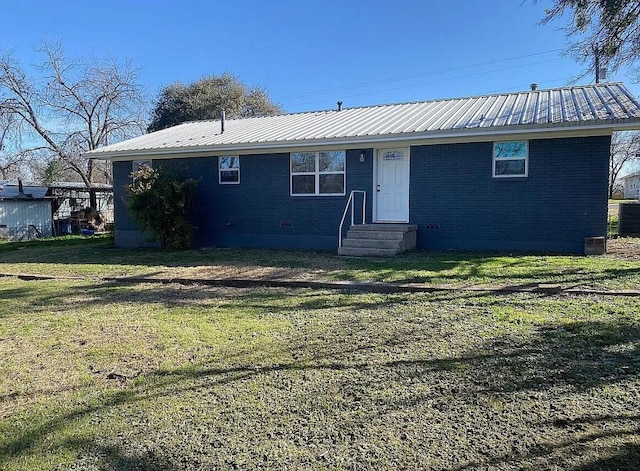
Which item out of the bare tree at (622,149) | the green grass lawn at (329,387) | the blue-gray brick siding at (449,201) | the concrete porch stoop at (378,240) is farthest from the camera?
the bare tree at (622,149)

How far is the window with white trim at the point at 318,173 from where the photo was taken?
11828 mm

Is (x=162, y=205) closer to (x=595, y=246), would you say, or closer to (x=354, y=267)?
(x=354, y=267)

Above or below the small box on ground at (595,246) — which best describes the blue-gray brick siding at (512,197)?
A: above

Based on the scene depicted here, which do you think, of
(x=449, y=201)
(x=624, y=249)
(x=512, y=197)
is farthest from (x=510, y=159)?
(x=624, y=249)

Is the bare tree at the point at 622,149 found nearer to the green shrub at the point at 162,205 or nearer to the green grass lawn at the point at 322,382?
the green shrub at the point at 162,205

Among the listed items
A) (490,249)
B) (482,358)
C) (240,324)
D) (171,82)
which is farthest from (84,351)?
(171,82)

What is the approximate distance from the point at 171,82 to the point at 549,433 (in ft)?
99.9

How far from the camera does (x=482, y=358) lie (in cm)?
368

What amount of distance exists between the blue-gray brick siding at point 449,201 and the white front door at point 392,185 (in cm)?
22

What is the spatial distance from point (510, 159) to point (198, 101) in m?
22.1

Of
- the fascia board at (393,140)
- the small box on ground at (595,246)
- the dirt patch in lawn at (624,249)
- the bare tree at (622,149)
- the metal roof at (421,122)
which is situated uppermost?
the bare tree at (622,149)

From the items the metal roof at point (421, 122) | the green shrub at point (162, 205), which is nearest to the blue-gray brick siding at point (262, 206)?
the metal roof at point (421, 122)

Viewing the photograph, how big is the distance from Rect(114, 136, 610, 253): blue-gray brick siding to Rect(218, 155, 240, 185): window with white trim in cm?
15

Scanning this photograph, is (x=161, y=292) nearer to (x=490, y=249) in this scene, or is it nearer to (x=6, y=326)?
(x=6, y=326)
